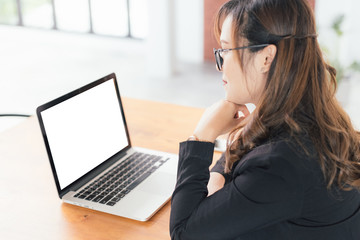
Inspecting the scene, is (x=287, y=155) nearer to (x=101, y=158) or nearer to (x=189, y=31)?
(x=101, y=158)

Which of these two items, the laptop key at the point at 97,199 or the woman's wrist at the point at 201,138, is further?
the laptop key at the point at 97,199

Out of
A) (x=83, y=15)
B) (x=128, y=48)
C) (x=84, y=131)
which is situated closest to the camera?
(x=84, y=131)

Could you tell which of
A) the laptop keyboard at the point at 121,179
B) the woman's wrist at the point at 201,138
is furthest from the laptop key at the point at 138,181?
the woman's wrist at the point at 201,138

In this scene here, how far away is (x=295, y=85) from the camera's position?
3.45 ft

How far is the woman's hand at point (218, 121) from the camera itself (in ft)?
4.05

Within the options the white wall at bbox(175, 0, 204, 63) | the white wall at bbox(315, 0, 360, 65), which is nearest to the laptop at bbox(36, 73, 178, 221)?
the white wall at bbox(315, 0, 360, 65)

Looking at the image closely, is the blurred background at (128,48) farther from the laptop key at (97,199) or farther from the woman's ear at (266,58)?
the woman's ear at (266,58)

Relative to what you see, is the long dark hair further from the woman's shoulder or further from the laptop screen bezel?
the laptop screen bezel

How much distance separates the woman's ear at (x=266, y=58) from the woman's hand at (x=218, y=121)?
23cm

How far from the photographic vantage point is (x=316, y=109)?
1.06 metres

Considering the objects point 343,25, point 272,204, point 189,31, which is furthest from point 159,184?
point 189,31

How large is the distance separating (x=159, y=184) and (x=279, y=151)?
519 millimetres

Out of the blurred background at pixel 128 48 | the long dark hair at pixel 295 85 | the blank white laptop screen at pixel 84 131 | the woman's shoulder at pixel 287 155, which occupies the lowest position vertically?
the blurred background at pixel 128 48

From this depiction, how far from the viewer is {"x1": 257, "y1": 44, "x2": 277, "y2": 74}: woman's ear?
1045 mm
